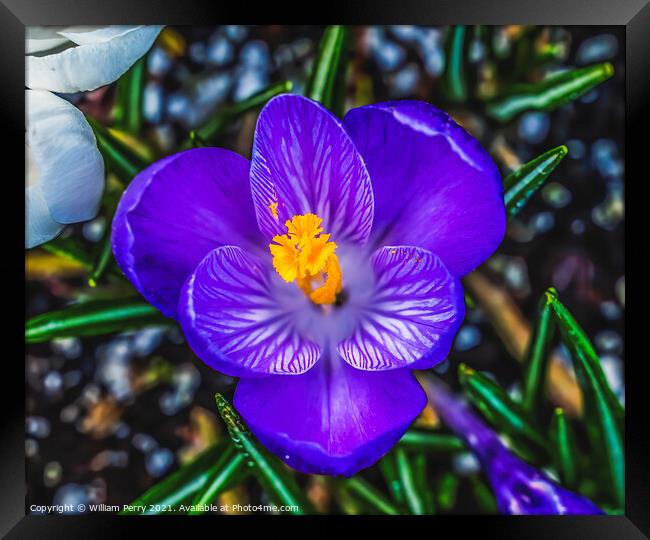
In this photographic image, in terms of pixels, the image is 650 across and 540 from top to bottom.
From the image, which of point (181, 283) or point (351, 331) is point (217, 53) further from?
point (351, 331)

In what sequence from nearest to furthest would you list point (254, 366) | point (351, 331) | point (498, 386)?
point (254, 366), point (351, 331), point (498, 386)

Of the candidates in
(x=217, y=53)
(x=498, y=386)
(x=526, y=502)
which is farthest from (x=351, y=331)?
(x=217, y=53)

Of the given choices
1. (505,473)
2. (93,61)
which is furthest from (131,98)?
(505,473)

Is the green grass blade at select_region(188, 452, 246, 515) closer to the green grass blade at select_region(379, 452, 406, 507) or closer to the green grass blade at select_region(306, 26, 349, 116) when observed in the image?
the green grass blade at select_region(379, 452, 406, 507)

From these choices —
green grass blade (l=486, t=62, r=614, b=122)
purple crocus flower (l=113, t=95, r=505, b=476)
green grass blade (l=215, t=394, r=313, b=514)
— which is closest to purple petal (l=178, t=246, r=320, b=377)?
purple crocus flower (l=113, t=95, r=505, b=476)

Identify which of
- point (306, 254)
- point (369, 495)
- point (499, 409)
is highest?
point (306, 254)

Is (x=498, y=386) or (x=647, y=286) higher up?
(x=647, y=286)

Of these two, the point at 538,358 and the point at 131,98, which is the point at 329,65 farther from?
the point at 538,358
